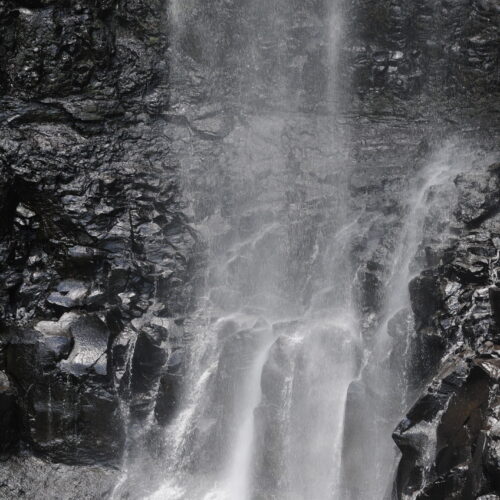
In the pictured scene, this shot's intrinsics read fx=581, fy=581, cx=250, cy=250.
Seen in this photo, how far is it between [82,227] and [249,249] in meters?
4.82

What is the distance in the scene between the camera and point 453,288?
12.5 m

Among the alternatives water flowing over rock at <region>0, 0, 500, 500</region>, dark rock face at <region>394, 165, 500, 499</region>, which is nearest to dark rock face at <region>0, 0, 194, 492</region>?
water flowing over rock at <region>0, 0, 500, 500</region>

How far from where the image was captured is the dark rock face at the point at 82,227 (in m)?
14.5

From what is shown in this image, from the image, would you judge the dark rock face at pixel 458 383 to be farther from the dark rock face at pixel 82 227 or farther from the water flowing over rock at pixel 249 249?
the dark rock face at pixel 82 227

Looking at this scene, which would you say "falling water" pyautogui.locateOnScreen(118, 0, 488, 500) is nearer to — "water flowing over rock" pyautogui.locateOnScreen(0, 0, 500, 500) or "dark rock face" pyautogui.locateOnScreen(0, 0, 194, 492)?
"water flowing over rock" pyautogui.locateOnScreen(0, 0, 500, 500)

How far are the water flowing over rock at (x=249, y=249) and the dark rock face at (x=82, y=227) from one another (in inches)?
2.3

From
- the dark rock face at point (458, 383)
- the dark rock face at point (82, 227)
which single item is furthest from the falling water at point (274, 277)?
the dark rock face at point (458, 383)

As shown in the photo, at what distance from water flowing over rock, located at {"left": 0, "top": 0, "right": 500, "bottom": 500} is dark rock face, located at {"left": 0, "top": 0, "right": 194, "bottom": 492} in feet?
0.20

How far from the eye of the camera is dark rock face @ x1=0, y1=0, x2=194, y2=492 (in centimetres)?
1452

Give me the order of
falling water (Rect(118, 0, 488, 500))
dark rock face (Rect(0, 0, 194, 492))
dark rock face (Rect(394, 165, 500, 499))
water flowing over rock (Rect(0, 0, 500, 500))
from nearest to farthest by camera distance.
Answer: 1. dark rock face (Rect(394, 165, 500, 499))
2. water flowing over rock (Rect(0, 0, 500, 500))
3. falling water (Rect(118, 0, 488, 500))
4. dark rock face (Rect(0, 0, 194, 492))

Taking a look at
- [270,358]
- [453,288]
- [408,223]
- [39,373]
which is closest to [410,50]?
[408,223]

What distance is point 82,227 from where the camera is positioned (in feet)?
53.7

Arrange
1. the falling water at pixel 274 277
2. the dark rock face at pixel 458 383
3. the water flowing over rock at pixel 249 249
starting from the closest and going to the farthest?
the dark rock face at pixel 458 383, the water flowing over rock at pixel 249 249, the falling water at pixel 274 277

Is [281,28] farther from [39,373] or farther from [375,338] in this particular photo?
[39,373]
